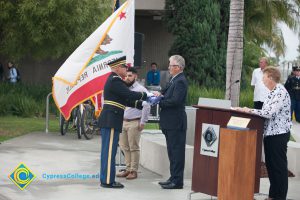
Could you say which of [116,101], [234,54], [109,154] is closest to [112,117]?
[116,101]

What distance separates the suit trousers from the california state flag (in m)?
1.06

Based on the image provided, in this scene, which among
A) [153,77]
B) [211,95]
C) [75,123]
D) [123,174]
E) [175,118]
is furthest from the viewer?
[153,77]

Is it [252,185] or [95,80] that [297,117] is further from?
[252,185]

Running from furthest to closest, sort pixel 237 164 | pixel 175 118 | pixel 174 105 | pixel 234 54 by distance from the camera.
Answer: pixel 234 54 → pixel 175 118 → pixel 174 105 → pixel 237 164

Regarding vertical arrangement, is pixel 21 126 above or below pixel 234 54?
below

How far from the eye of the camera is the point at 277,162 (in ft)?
31.4

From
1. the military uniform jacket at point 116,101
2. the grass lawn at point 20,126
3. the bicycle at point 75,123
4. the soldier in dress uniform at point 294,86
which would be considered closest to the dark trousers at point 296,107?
the soldier in dress uniform at point 294,86

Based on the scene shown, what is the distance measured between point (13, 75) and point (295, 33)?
45.6ft

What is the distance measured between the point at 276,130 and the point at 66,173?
4092 millimetres

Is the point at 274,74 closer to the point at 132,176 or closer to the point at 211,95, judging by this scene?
the point at 132,176

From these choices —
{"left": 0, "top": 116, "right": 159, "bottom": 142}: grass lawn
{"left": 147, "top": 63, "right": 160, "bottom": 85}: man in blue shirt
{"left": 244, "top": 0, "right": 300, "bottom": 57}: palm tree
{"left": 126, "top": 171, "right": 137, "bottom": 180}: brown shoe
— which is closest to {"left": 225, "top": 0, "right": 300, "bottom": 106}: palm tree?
{"left": 244, "top": 0, "right": 300, "bottom": 57}: palm tree

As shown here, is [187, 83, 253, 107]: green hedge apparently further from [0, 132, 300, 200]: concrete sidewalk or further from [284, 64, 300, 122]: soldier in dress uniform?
[0, 132, 300, 200]: concrete sidewalk

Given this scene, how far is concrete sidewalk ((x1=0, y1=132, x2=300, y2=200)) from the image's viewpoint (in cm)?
1027

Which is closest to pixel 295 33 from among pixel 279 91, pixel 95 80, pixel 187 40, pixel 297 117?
pixel 187 40
